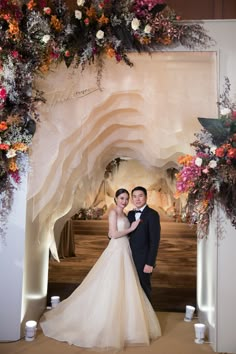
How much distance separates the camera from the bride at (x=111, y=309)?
290 cm

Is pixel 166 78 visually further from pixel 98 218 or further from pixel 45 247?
pixel 98 218

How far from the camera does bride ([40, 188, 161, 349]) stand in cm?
290

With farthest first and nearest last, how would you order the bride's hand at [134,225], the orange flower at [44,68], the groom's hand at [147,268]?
1. the bride's hand at [134,225]
2. the groom's hand at [147,268]
3. the orange flower at [44,68]

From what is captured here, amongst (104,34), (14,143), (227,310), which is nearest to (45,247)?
(14,143)

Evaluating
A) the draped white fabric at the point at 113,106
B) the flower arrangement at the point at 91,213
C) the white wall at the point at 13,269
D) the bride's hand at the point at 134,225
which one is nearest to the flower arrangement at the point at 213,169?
the draped white fabric at the point at 113,106

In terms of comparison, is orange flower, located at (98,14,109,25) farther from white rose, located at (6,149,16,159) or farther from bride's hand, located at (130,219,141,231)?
bride's hand, located at (130,219,141,231)

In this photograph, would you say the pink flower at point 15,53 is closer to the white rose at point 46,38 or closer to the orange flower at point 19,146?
the white rose at point 46,38

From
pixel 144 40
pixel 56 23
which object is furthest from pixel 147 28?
pixel 56 23

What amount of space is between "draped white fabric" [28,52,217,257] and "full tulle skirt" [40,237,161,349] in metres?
0.80

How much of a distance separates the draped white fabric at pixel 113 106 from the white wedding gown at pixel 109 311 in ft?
2.62

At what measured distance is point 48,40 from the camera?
116 inches

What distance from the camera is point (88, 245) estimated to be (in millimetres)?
5254

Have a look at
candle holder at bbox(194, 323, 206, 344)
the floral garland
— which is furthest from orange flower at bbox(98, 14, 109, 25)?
candle holder at bbox(194, 323, 206, 344)

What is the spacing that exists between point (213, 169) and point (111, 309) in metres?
1.49
